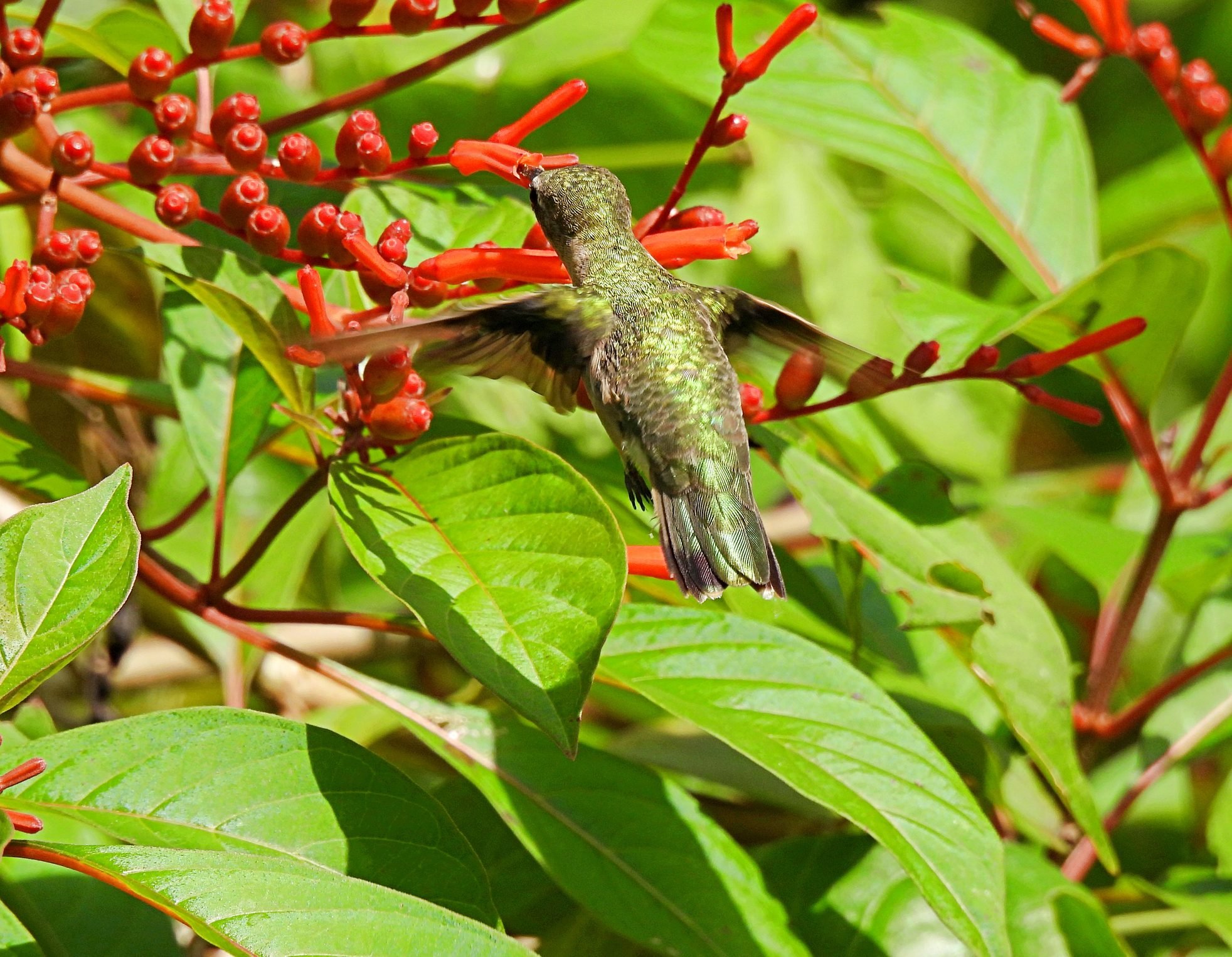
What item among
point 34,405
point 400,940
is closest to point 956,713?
point 400,940

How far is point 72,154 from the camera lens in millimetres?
1315

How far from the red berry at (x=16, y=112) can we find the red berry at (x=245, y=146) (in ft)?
0.60

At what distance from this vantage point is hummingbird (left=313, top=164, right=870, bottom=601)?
149 centimetres

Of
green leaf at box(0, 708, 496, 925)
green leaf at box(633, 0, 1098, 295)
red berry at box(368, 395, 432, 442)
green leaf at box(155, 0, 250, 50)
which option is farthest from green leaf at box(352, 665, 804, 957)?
green leaf at box(633, 0, 1098, 295)

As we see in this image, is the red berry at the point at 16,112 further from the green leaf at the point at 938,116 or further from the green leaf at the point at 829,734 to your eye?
the green leaf at the point at 938,116

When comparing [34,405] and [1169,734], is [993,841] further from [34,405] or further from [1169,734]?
[34,405]

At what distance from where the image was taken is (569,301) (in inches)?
59.9

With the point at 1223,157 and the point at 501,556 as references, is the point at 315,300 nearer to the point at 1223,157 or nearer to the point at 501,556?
the point at 501,556

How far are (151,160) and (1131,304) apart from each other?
1187 millimetres

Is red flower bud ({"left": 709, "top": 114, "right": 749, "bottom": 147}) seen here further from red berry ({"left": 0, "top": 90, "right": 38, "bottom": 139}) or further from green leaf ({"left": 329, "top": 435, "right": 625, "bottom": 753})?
red berry ({"left": 0, "top": 90, "right": 38, "bottom": 139})

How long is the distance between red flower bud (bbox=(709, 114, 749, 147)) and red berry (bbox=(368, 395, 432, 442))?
438mm

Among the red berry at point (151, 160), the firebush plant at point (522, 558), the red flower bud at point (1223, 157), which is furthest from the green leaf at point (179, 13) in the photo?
the red flower bud at point (1223, 157)

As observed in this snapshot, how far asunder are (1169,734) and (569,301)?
1.22 m

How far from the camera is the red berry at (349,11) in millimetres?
1435
